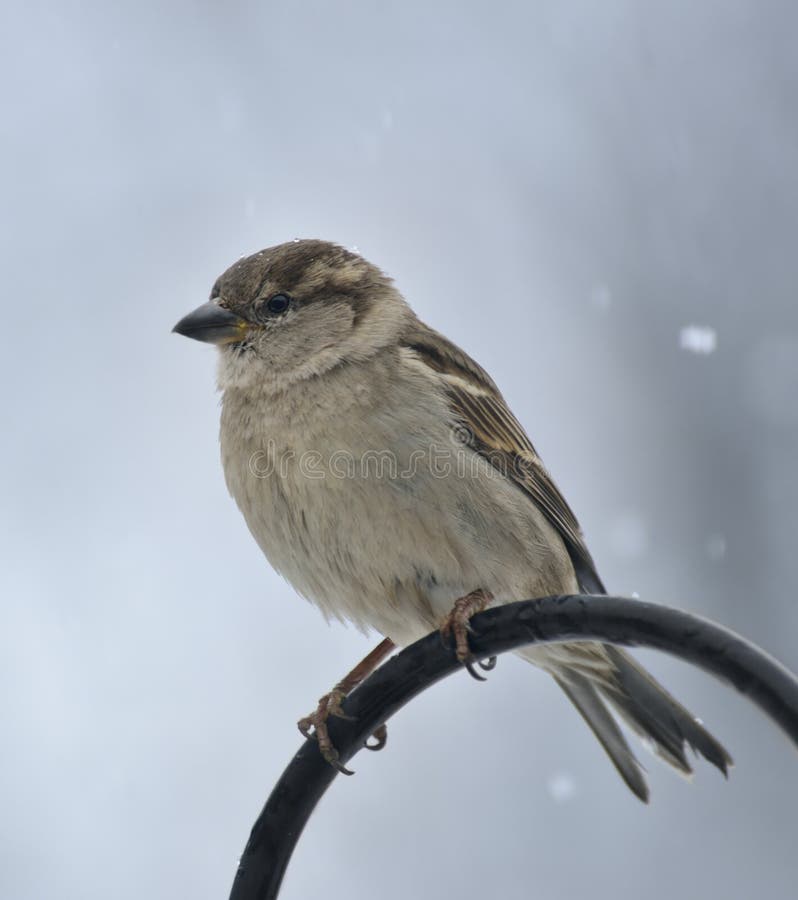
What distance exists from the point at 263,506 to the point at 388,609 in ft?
1.22

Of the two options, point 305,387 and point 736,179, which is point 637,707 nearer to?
point 305,387

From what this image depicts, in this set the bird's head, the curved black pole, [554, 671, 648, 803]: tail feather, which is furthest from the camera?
the bird's head

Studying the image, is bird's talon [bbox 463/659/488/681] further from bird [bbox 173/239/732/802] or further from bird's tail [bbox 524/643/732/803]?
bird's tail [bbox 524/643/732/803]

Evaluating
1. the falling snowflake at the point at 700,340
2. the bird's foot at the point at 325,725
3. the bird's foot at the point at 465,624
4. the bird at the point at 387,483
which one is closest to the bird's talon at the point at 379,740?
the bird at the point at 387,483

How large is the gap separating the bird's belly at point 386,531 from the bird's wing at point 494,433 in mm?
141

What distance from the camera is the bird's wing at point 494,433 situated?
2955 millimetres

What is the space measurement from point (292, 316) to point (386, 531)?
2.83ft

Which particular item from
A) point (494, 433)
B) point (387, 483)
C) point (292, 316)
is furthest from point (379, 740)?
point (292, 316)

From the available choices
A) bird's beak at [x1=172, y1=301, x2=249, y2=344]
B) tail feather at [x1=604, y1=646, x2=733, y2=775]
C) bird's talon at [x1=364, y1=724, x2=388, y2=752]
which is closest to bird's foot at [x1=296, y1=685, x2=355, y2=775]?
bird's talon at [x1=364, y1=724, x2=388, y2=752]

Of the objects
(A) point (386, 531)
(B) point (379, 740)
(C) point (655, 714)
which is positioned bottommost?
(C) point (655, 714)

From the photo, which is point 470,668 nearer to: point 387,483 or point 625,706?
point 387,483

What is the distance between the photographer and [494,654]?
6.77ft

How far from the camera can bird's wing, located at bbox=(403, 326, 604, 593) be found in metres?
2.96

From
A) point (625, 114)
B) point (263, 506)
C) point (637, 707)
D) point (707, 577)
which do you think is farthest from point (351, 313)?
point (625, 114)
